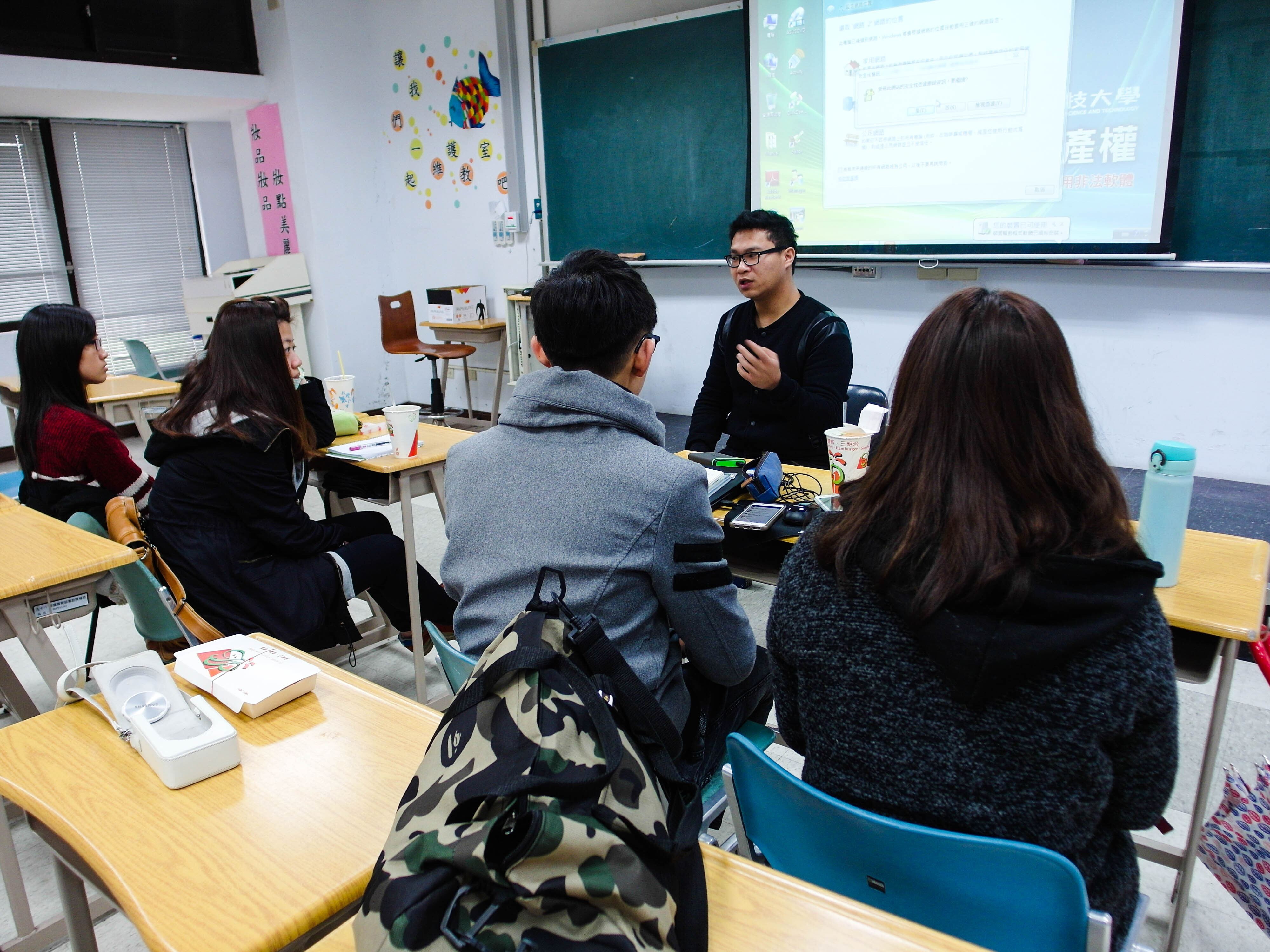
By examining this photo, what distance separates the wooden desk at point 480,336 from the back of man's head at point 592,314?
4.20m

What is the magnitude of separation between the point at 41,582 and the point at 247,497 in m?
0.46

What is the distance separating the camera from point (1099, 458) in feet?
3.06

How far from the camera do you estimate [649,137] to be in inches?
185

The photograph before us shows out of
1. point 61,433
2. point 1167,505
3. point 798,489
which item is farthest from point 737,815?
point 61,433

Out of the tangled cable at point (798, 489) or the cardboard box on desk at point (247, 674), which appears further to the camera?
the tangled cable at point (798, 489)

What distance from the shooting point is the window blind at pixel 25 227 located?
222 inches

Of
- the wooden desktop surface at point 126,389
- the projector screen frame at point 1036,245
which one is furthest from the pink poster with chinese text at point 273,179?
the projector screen frame at point 1036,245

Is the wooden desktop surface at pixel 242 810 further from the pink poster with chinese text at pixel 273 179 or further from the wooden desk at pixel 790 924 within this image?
the pink poster with chinese text at pixel 273 179

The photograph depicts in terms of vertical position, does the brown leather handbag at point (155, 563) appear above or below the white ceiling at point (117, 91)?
below

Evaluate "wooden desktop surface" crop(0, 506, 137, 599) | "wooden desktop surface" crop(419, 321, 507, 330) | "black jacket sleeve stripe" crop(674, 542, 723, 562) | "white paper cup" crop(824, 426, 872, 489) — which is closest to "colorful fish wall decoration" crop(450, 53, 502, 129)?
"wooden desktop surface" crop(419, 321, 507, 330)

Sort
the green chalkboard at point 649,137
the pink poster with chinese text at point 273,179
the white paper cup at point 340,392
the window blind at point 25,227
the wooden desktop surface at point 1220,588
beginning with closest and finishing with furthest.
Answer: the wooden desktop surface at point 1220,588
the white paper cup at point 340,392
the green chalkboard at point 649,137
the window blind at point 25,227
the pink poster with chinese text at point 273,179

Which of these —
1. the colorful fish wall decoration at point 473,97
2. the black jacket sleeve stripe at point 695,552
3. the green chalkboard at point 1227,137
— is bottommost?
the black jacket sleeve stripe at point 695,552

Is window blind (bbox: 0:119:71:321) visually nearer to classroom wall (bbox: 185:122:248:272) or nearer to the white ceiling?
the white ceiling

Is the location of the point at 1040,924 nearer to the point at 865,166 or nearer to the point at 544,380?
the point at 544,380
